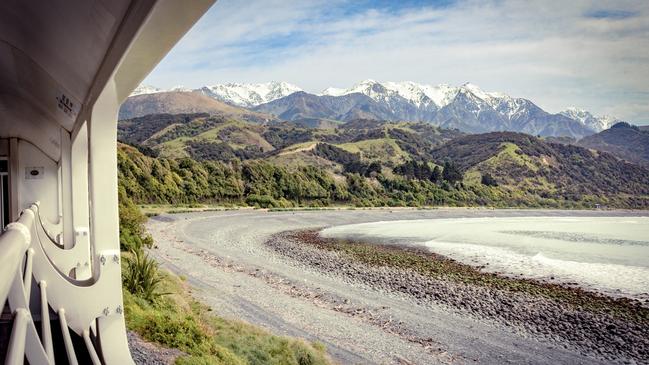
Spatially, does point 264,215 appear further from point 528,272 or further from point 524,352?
point 524,352

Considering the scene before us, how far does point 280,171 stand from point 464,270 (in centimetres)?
3038

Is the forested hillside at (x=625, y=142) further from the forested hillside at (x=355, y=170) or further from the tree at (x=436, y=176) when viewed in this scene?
the tree at (x=436, y=176)

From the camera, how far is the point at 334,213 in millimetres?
42031

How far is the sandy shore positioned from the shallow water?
19.7 feet

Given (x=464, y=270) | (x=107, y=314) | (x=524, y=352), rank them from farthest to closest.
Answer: (x=464, y=270) < (x=524, y=352) < (x=107, y=314)

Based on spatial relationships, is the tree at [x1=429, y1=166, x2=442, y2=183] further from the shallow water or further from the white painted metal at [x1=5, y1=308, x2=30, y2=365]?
the white painted metal at [x1=5, y1=308, x2=30, y2=365]

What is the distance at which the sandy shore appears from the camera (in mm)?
10250

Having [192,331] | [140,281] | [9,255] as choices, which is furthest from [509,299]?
[9,255]

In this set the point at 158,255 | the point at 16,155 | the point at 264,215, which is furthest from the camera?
the point at 264,215

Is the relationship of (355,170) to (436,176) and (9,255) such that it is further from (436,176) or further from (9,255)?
(9,255)

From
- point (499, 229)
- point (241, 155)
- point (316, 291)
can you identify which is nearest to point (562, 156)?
point (241, 155)

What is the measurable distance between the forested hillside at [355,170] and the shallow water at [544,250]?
12.5m

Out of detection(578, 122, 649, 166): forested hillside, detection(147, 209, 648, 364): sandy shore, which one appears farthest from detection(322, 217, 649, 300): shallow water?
detection(578, 122, 649, 166): forested hillside

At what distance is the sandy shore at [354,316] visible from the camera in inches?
404
